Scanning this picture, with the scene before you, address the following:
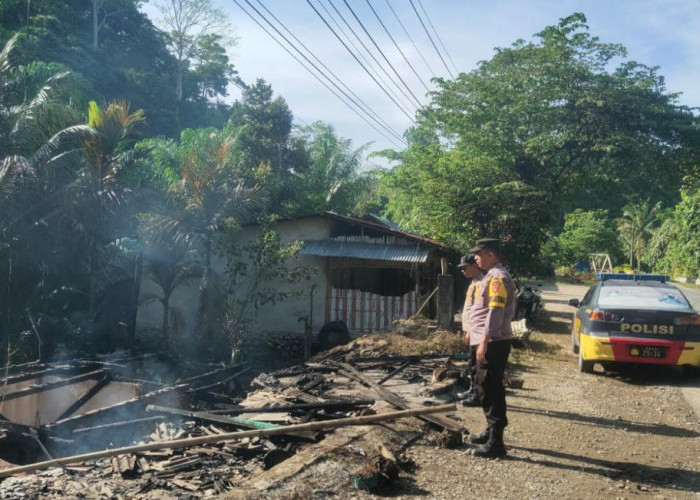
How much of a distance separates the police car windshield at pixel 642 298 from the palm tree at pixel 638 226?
33.3m

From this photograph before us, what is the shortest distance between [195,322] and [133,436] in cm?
851

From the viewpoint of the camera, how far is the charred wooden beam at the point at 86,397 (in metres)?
8.40

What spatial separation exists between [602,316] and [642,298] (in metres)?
0.97

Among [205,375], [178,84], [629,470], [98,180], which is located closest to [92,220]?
[98,180]

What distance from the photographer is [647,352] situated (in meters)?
9.03

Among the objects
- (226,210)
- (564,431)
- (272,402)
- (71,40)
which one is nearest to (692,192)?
(226,210)

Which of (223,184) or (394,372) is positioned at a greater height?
(223,184)

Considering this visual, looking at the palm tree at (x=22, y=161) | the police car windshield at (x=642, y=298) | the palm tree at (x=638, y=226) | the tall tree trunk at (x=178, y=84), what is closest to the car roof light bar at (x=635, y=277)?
the police car windshield at (x=642, y=298)

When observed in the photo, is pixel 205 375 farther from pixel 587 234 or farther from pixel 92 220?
pixel 587 234

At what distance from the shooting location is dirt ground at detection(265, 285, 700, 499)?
14.4 ft

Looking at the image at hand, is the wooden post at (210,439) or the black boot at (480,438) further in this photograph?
the black boot at (480,438)

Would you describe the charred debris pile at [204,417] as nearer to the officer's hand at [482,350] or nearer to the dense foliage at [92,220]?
the officer's hand at [482,350]

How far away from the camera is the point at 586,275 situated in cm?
4384

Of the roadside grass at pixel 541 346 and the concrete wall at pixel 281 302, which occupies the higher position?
the concrete wall at pixel 281 302
